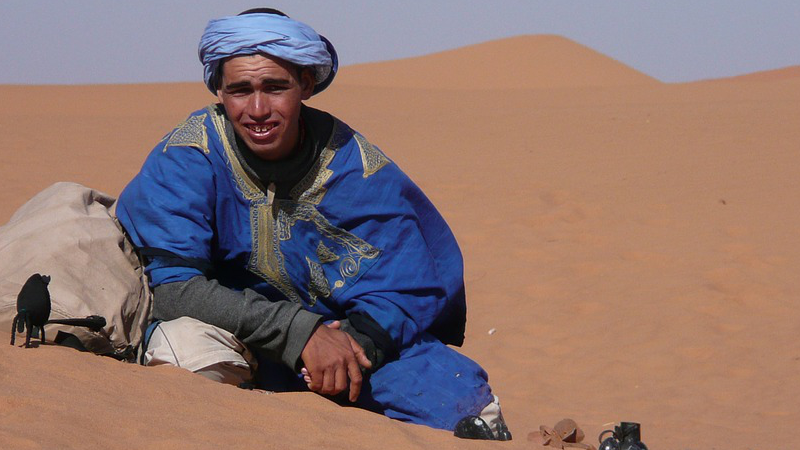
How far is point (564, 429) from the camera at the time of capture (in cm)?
357

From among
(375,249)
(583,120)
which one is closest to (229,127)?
(375,249)

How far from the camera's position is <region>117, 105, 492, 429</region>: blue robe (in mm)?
3752

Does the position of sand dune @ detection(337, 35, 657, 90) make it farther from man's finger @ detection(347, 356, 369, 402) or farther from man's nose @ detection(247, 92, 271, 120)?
man's finger @ detection(347, 356, 369, 402)

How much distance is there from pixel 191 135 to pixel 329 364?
1.02 meters

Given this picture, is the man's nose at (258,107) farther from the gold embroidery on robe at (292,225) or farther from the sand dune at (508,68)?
the sand dune at (508,68)

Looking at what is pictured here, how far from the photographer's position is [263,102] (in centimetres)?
380

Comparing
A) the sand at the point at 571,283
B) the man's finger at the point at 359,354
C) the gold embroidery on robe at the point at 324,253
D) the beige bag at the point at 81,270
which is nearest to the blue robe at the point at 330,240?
the gold embroidery on robe at the point at 324,253

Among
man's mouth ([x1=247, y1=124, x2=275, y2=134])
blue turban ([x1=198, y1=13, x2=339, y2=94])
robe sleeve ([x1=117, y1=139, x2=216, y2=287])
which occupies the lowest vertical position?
robe sleeve ([x1=117, y1=139, x2=216, y2=287])

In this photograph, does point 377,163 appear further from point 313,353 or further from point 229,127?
point 313,353

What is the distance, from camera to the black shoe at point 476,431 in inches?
134

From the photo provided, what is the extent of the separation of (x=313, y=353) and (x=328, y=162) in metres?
0.81

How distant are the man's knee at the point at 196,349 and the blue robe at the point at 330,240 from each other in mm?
223

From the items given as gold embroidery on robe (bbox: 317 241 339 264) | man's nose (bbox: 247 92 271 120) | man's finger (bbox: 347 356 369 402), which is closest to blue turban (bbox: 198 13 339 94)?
man's nose (bbox: 247 92 271 120)

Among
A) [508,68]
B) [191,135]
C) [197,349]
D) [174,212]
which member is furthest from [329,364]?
[508,68]
